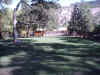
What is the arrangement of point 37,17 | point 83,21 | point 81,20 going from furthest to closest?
point 37,17 < point 81,20 < point 83,21

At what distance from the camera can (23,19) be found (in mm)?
38812

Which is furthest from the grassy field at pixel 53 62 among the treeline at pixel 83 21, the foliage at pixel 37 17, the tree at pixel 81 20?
the tree at pixel 81 20

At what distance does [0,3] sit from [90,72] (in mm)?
17563

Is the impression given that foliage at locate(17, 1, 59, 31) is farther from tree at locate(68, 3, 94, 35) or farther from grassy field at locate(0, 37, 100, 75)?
grassy field at locate(0, 37, 100, 75)

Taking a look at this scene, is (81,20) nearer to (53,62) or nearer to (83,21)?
(83,21)

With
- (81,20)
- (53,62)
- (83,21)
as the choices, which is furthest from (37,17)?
(53,62)

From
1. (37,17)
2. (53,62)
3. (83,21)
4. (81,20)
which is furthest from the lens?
(37,17)

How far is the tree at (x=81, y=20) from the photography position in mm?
34344

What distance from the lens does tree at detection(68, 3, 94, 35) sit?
113 feet

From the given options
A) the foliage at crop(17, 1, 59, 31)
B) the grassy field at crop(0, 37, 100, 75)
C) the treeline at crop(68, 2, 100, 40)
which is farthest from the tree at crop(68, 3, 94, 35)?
the grassy field at crop(0, 37, 100, 75)

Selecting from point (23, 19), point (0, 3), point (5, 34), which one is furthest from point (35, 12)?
point (0, 3)

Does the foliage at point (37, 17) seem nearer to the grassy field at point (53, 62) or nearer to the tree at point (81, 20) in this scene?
the tree at point (81, 20)

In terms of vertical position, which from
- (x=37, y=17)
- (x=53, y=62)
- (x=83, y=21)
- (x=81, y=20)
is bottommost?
(x=53, y=62)

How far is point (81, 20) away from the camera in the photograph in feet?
116
